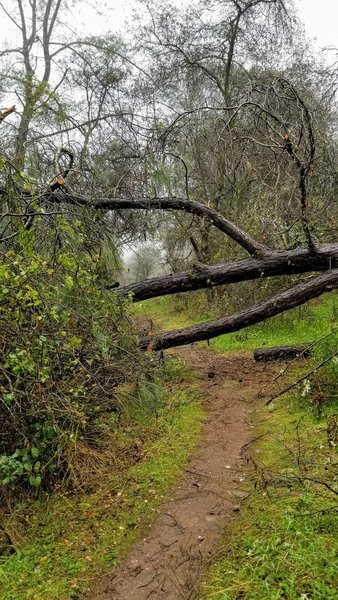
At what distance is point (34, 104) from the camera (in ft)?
22.5

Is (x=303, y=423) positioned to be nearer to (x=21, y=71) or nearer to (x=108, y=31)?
(x=21, y=71)

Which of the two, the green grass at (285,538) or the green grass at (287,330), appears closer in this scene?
the green grass at (285,538)

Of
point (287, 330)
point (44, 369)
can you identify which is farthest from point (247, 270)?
point (44, 369)

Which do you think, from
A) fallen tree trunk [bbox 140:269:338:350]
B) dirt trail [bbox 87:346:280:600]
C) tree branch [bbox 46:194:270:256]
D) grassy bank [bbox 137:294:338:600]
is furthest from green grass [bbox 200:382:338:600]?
tree branch [bbox 46:194:270:256]

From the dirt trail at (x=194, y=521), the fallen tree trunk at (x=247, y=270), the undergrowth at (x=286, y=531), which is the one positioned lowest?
the dirt trail at (x=194, y=521)

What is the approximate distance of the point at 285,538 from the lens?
258 centimetres

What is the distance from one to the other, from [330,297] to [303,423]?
6706 millimetres

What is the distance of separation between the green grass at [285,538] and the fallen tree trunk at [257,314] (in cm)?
248

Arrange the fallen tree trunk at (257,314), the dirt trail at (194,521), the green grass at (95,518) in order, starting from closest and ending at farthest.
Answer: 1. the dirt trail at (194,521)
2. the green grass at (95,518)
3. the fallen tree trunk at (257,314)

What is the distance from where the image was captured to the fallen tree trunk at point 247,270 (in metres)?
5.89

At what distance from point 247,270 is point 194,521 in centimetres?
365

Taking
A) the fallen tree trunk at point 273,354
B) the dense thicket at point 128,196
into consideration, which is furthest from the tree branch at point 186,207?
the fallen tree trunk at point 273,354

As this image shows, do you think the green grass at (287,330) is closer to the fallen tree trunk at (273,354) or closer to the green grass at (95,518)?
the fallen tree trunk at (273,354)

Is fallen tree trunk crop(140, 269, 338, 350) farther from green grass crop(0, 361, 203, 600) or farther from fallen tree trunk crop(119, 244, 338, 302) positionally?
green grass crop(0, 361, 203, 600)
